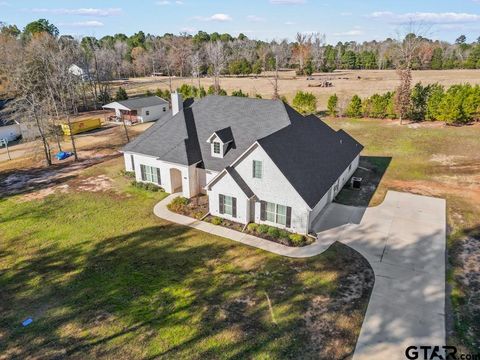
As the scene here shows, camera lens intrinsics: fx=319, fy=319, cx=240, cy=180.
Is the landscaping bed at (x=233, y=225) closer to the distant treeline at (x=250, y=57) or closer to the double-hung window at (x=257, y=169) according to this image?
the double-hung window at (x=257, y=169)

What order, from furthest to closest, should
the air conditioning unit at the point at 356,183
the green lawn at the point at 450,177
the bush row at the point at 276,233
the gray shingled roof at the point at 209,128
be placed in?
the air conditioning unit at the point at 356,183
the gray shingled roof at the point at 209,128
the bush row at the point at 276,233
the green lawn at the point at 450,177

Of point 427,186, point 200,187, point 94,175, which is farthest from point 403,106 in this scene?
point 94,175

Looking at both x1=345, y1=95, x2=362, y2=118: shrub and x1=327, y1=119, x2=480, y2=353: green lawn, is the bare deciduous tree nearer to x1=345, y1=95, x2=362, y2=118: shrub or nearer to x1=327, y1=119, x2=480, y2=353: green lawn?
x1=345, y1=95, x2=362, y2=118: shrub

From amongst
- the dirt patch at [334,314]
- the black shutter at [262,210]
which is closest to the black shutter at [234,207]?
the black shutter at [262,210]

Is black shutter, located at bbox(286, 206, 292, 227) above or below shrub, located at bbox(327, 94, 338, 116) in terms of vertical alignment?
below

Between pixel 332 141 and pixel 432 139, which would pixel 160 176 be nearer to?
pixel 332 141

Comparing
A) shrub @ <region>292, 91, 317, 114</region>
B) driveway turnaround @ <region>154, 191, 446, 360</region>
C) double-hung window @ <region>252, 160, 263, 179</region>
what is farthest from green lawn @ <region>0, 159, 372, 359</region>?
shrub @ <region>292, 91, 317, 114</region>

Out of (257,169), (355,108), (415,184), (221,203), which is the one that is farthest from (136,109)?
(415,184)
